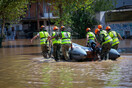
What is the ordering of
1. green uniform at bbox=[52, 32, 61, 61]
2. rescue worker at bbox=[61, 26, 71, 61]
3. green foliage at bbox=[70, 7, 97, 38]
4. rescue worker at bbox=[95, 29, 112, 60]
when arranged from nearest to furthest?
rescue worker at bbox=[95, 29, 112, 60]
rescue worker at bbox=[61, 26, 71, 61]
green uniform at bbox=[52, 32, 61, 61]
green foliage at bbox=[70, 7, 97, 38]

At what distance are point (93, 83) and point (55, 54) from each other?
619 cm

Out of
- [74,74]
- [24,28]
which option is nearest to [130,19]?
[24,28]

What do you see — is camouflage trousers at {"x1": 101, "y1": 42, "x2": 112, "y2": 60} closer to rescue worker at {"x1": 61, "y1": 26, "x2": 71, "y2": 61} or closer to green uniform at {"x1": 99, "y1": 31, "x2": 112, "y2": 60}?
green uniform at {"x1": 99, "y1": 31, "x2": 112, "y2": 60}

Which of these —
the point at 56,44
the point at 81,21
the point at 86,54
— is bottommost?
the point at 86,54

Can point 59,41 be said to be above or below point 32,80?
above

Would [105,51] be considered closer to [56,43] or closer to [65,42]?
[65,42]

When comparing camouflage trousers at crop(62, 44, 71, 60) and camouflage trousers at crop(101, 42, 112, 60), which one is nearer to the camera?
camouflage trousers at crop(101, 42, 112, 60)

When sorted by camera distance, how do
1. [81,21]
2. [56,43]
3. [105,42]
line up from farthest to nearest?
[81,21] → [56,43] → [105,42]

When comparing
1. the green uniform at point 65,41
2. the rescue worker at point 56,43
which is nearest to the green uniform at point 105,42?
the green uniform at point 65,41

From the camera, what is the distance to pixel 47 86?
7148 millimetres

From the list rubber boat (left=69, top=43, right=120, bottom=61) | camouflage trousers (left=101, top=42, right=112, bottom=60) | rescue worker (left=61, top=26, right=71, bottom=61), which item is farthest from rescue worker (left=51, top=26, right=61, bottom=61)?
camouflage trousers (left=101, top=42, right=112, bottom=60)

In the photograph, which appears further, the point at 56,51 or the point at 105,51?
the point at 56,51

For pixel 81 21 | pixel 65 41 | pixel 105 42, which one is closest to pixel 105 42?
pixel 105 42

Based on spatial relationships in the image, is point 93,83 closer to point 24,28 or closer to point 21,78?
point 21,78
